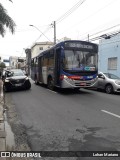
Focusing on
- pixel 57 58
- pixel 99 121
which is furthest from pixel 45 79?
pixel 99 121

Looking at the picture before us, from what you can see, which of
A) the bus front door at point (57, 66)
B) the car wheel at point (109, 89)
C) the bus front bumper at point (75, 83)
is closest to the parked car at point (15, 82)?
the bus front door at point (57, 66)

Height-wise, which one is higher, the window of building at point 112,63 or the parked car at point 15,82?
the window of building at point 112,63

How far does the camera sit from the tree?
10.4 m

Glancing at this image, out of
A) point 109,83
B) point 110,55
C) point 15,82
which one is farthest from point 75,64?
point 110,55

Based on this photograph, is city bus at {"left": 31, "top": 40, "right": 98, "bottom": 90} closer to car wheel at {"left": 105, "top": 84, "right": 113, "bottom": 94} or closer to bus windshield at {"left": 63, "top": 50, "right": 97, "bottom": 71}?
bus windshield at {"left": 63, "top": 50, "right": 97, "bottom": 71}

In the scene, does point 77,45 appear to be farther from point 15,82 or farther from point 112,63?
point 112,63

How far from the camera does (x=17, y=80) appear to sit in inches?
673

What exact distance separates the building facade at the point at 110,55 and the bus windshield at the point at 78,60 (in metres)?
9.53

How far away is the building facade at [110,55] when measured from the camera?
24031mm

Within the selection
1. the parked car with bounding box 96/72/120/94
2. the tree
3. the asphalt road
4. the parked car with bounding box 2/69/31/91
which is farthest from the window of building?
the tree

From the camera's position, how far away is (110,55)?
25250 millimetres

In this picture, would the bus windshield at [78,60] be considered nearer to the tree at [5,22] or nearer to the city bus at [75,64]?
the city bus at [75,64]

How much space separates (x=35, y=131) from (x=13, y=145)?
48.9 inches

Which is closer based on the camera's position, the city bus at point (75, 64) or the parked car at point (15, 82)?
the city bus at point (75, 64)
